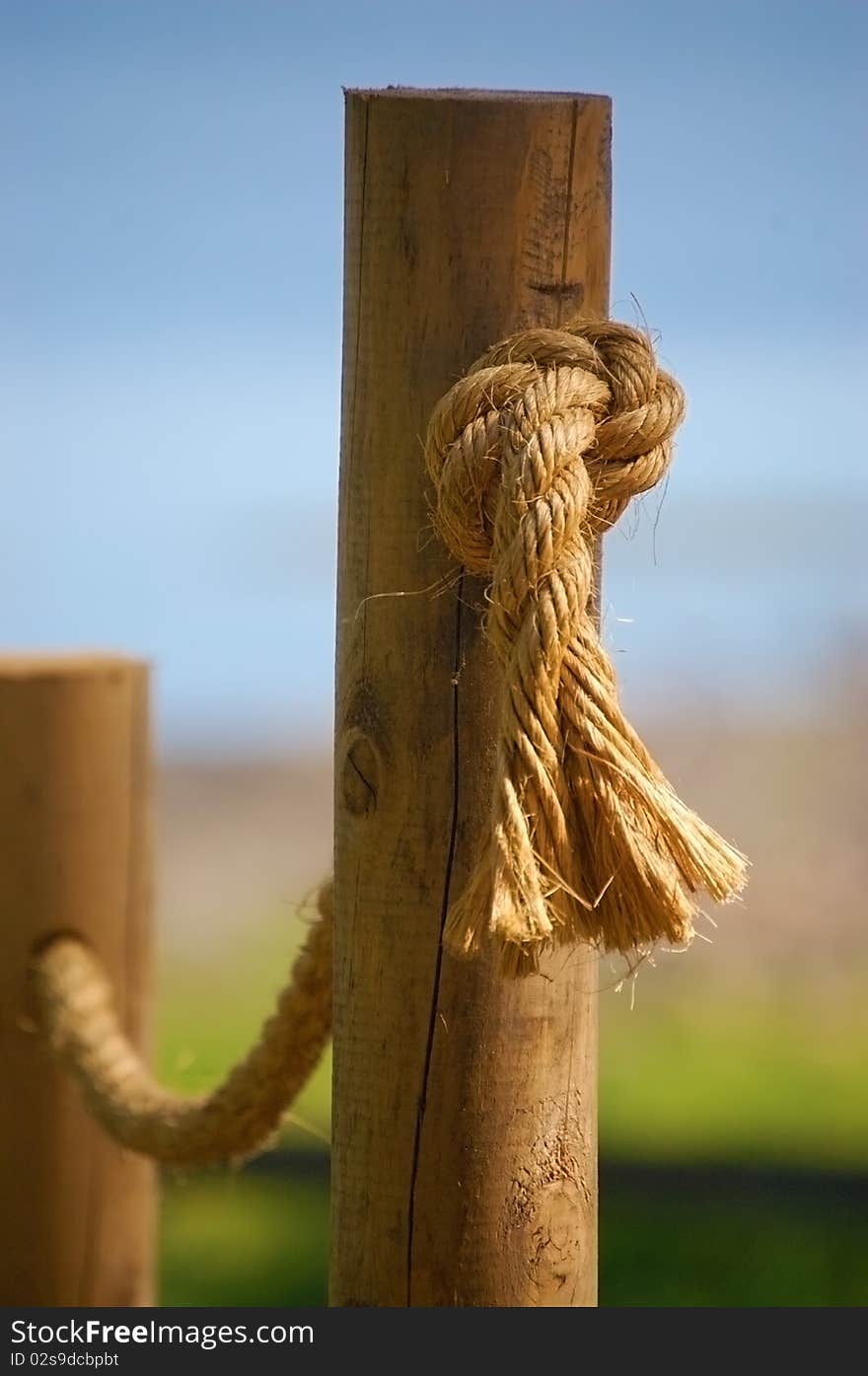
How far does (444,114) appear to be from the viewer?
1.07 m

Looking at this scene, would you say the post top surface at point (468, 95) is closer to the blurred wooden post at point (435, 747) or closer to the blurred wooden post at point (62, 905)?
the blurred wooden post at point (435, 747)

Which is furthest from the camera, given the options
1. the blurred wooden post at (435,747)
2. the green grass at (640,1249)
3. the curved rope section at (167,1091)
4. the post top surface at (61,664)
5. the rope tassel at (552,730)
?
the green grass at (640,1249)

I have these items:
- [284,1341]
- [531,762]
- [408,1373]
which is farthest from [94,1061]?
[531,762]

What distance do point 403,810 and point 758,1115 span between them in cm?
405

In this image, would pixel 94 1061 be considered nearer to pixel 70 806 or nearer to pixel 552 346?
pixel 70 806

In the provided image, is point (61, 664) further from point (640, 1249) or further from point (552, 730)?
point (640, 1249)

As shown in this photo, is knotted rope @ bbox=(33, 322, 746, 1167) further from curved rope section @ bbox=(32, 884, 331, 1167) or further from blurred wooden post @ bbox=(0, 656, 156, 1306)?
blurred wooden post @ bbox=(0, 656, 156, 1306)

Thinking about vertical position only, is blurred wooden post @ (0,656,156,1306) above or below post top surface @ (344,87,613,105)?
below

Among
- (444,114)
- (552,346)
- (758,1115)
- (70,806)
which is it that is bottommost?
(758,1115)

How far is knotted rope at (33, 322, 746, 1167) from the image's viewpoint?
938 millimetres

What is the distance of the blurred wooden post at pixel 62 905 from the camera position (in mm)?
1786

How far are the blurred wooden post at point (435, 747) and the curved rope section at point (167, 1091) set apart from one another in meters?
0.23

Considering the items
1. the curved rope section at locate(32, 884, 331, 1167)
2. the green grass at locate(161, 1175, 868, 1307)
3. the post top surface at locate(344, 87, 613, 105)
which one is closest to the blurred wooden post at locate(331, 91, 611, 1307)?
the post top surface at locate(344, 87, 613, 105)

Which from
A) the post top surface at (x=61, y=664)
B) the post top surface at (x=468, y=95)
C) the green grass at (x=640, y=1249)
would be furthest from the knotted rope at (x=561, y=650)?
the green grass at (x=640, y=1249)
